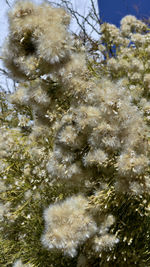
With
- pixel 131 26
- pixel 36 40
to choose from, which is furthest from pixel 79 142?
pixel 131 26

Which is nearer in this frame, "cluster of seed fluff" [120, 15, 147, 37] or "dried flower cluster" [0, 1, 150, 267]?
"dried flower cluster" [0, 1, 150, 267]

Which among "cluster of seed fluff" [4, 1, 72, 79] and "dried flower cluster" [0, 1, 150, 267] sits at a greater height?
"cluster of seed fluff" [4, 1, 72, 79]

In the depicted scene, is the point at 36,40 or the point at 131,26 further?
the point at 131,26

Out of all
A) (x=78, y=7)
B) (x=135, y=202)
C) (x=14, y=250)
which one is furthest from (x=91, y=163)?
(x=78, y=7)

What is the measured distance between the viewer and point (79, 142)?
530 mm

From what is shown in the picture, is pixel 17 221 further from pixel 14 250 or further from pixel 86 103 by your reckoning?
Answer: pixel 86 103

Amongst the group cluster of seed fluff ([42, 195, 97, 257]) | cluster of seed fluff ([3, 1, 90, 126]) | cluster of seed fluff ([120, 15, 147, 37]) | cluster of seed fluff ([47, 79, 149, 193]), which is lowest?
cluster of seed fluff ([42, 195, 97, 257])

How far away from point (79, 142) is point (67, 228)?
14 centimetres

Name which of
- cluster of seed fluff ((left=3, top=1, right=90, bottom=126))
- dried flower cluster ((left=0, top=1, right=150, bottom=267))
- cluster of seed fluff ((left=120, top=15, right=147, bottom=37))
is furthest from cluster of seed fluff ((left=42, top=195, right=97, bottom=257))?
cluster of seed fluff ((left=120, top=15, right=147, bottom=37))

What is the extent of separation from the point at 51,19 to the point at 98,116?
7.4 inches

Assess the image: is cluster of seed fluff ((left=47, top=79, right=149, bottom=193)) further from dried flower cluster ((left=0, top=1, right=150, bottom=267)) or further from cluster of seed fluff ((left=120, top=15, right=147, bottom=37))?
cluster of seed fluff ((left=120, top=15, right=147, bottom=37))

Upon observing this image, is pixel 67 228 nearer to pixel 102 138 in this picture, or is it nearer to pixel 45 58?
pixel 102 138

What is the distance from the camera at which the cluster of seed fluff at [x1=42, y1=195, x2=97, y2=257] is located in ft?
1.52

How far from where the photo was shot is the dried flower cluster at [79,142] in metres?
0.48
